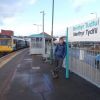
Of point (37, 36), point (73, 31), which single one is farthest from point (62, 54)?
point (37, 36)

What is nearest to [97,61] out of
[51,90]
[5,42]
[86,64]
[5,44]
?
[86,64]

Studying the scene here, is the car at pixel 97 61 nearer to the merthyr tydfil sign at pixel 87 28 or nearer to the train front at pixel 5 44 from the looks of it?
the merthyr tydfil sign at pixel 87 28

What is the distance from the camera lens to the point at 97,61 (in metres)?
11.8

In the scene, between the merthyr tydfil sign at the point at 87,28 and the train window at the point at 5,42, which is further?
the train window at the point at 5,42

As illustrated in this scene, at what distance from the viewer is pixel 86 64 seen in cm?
1325

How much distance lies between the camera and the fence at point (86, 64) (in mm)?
11797

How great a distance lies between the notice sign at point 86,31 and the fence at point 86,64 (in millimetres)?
561

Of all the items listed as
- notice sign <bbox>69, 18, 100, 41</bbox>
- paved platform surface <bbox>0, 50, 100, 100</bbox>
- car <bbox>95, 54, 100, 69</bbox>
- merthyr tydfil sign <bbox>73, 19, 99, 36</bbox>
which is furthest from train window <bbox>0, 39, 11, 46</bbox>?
car <bbox>95, 54, 100, 69</bbox>

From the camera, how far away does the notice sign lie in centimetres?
1137

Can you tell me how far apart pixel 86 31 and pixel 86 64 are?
1426mm

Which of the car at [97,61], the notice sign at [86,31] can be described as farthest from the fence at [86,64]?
the notice sign at [86,31]

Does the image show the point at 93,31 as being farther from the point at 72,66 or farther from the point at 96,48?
the point at 72,66

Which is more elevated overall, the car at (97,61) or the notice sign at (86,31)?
the notice sign at (86,31)

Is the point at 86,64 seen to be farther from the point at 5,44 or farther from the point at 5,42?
the point at 5,44
